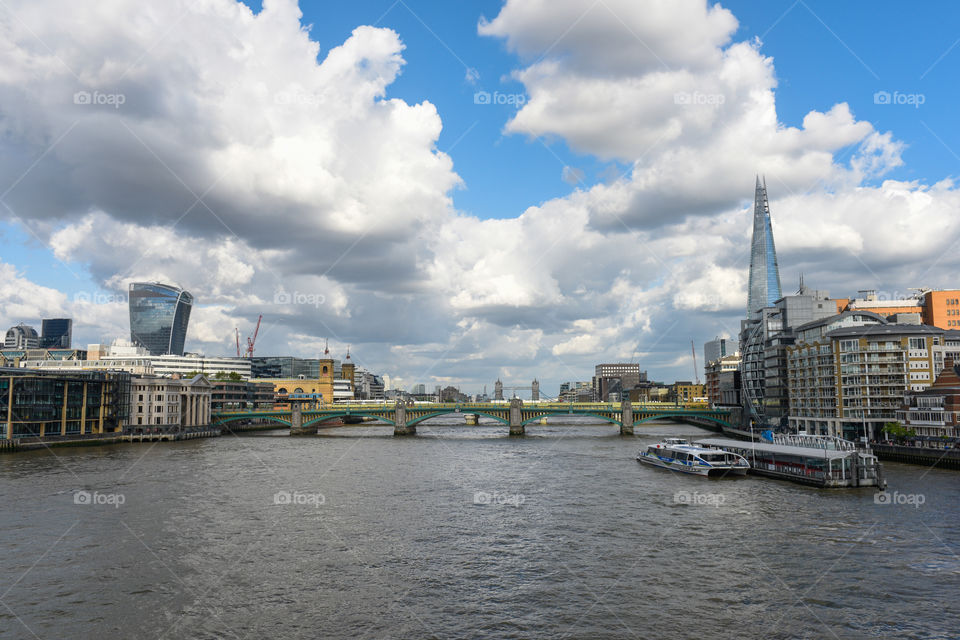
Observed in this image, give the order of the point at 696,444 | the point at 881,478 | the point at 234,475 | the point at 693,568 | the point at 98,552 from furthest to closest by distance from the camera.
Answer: the point at 696,444
the point at 234,475
the point at 881,478
the point at 98,552
the point at 693,568

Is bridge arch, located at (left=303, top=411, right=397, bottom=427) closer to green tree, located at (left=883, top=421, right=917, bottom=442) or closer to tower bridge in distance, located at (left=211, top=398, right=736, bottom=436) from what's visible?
tower bridge in distance, located at (left=211, top=398, right=736, bottom=436)

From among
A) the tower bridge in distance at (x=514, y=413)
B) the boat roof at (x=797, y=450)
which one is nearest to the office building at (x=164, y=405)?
the tower bridge in distance at (x=514, y=413)

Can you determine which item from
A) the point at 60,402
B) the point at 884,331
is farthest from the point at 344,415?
the point at 884,331

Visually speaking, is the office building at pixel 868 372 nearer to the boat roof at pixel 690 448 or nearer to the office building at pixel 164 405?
the boat roof at pixel 690 448

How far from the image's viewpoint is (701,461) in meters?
80.4

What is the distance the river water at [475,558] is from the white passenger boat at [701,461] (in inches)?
224

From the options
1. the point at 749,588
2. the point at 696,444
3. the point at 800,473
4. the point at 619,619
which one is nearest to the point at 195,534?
the point at 619,619

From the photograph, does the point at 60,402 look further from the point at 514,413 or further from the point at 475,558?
the point at 475,558

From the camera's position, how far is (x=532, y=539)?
4462 centimetres

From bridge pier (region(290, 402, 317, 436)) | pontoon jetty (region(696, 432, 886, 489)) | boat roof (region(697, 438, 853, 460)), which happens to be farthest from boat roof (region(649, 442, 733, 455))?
bridge pier (region(290, 402, 317, 436))

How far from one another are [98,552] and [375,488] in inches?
1183

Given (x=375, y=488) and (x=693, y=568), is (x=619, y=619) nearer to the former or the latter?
(x=693, y=568)

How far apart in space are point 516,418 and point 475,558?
119 metres

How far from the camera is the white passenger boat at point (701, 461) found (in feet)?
260
